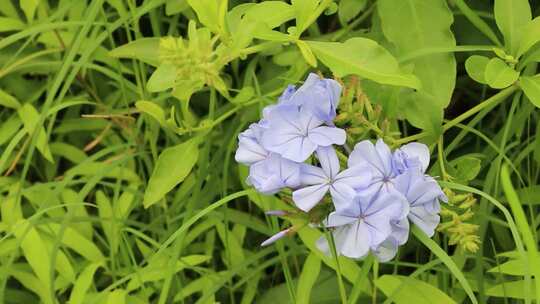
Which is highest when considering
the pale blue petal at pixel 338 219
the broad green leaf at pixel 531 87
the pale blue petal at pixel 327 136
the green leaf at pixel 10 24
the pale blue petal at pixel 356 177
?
the pale blue petal at pixel 327 136

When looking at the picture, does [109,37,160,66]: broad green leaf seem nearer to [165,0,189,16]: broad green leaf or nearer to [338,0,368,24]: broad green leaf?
[165,0,189,16]: broad green leaf

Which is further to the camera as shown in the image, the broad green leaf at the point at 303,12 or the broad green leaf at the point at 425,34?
the broad green leaf at the point at 425,34

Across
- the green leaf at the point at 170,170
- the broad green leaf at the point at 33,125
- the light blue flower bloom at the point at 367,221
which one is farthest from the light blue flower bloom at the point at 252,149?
the broad green leaf at the point at 33,125

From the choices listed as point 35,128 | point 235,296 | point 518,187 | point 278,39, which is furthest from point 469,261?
point 35,128

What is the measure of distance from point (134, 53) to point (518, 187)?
624 mm

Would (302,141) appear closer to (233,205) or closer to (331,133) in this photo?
(331,133)

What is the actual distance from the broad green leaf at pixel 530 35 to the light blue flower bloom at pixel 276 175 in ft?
1.27

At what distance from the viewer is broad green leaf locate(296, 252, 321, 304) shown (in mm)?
1263

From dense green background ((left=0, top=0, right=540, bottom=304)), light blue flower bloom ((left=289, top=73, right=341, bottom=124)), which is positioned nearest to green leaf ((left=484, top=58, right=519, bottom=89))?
dense green background ((left=0, top=0, right=540, bottom=304))

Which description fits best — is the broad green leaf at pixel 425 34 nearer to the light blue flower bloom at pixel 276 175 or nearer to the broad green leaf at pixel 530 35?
the broad green leaf at pixel 530 35

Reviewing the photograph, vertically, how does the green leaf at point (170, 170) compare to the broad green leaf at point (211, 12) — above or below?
below

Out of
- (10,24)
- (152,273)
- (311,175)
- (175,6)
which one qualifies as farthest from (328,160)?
(10,24)

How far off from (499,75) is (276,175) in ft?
1.16

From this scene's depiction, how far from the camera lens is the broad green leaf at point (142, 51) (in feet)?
4.32
